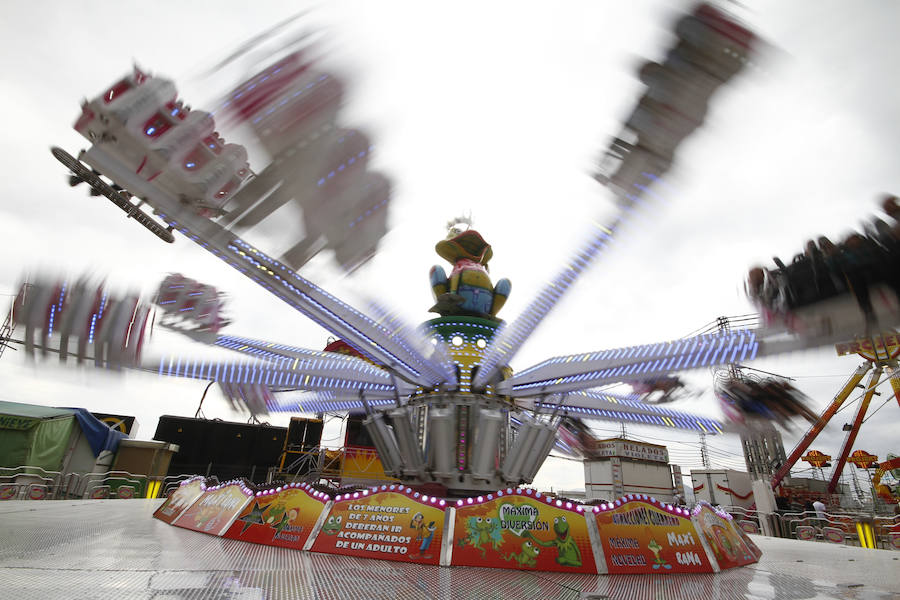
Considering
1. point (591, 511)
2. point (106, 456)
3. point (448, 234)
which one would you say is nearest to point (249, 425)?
point (106, 456)

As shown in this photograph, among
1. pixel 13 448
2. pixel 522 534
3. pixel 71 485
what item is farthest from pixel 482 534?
pixel 13 448

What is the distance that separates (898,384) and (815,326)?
2479cm

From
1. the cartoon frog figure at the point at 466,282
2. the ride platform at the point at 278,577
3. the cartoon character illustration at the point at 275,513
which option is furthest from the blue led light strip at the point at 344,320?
the ride platform at the point at 278,577

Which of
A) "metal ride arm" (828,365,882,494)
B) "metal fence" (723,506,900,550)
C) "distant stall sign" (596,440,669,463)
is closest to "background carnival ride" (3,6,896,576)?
"metal fence" (723,506,900,550)

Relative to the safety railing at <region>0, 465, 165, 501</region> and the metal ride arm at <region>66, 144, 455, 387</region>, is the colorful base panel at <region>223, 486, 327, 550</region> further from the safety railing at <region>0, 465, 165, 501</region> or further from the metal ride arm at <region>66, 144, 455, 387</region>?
the safety railing at <region>0, 465, 165, 501</region>

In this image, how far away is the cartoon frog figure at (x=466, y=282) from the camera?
33.6ft

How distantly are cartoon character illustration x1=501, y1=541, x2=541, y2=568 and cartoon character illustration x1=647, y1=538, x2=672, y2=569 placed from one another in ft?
4.97

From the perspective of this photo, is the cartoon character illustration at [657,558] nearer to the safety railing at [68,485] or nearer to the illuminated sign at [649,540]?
the illuminated sign at [649,540]

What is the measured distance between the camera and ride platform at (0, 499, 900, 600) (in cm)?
354

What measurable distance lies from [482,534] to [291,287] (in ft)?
14.3

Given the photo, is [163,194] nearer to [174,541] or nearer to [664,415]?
[174,541]

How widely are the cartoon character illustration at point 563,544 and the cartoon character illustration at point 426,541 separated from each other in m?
1.17

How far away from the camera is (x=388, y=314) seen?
713 cm

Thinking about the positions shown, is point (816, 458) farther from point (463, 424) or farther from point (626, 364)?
point (463, 424)
